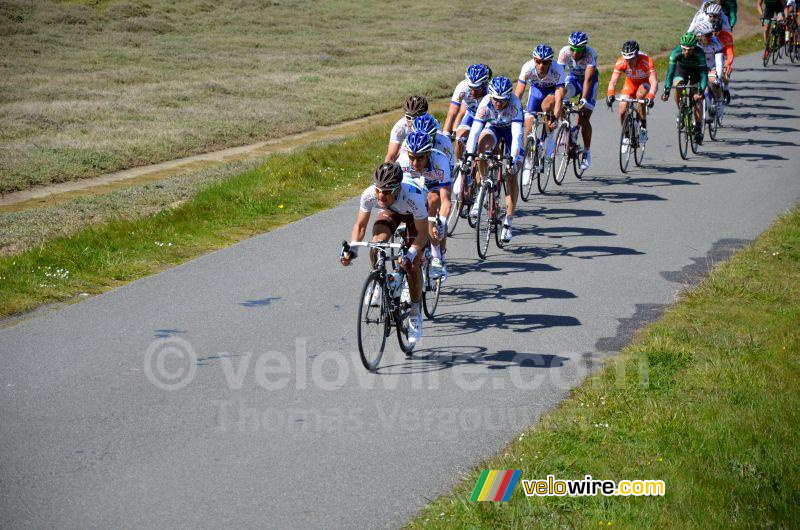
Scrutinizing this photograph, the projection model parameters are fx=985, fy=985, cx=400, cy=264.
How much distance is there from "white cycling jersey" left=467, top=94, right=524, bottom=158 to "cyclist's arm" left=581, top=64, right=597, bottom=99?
3449 mm

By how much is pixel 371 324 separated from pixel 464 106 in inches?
234

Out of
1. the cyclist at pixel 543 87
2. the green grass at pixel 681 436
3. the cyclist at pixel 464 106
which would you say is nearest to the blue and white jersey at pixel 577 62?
the cyclist at pixel 543 87

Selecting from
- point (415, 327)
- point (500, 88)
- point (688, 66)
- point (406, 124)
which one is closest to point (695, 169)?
point (688, 66)

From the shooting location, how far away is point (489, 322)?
33.4 ft

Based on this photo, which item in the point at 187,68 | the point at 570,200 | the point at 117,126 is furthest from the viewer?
the point at 187,68

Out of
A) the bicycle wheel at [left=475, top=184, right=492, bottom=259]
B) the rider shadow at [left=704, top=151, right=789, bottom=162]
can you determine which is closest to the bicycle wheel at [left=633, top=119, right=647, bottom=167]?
the rider shadow at [left=704, top=151, right=789, bottom=162]

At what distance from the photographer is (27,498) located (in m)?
6.53

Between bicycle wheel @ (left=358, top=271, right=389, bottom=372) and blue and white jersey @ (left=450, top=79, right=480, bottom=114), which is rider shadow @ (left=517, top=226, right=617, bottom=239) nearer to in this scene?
blue and white jersey @ (left=450, top=79, right=480, bottom=114)

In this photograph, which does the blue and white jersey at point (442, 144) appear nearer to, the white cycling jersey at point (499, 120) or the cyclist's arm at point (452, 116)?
the white cycling jersey at point (499, 120)

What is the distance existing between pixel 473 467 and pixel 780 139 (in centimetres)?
1627

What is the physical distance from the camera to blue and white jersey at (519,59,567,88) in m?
15.4

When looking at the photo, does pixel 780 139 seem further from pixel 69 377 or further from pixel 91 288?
pixel 69 377

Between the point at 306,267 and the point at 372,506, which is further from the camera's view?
the point at 306,267

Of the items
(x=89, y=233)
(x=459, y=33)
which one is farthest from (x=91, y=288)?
(x=459, y=33)
